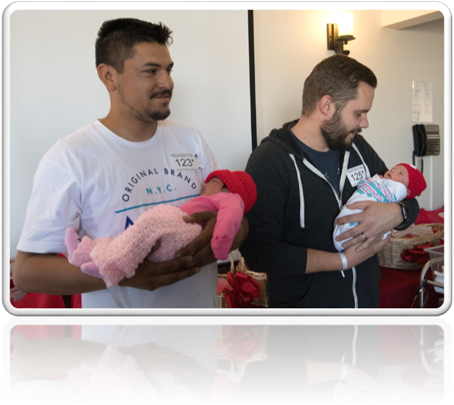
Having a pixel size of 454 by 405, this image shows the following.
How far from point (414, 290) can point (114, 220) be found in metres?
0.75

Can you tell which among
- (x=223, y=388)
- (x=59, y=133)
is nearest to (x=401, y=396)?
(x=223, y=388)

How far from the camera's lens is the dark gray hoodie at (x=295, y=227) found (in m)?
0.90

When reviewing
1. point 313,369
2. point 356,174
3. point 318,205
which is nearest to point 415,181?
point 356,174

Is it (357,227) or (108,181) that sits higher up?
(108,181)

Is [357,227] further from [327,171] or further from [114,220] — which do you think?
[114,220]

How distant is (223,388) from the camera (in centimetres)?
52

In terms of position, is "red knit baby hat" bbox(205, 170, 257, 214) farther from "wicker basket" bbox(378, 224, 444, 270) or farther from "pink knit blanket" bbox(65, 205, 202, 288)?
"wicker basket" bbox(378, 224, 444, 270)

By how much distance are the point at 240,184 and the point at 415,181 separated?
469 millimetres

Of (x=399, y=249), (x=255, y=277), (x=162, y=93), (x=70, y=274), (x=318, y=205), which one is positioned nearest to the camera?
(x=70, y=274)

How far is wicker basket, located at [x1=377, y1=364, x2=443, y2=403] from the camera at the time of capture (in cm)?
50

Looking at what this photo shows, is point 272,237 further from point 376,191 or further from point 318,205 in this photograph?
point 376,191

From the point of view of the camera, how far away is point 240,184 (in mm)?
817

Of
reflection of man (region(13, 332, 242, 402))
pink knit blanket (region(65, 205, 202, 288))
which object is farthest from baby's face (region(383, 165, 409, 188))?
reflection of man (region(13, 332, 242, 402))

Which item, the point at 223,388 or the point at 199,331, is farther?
the point at 199,331
